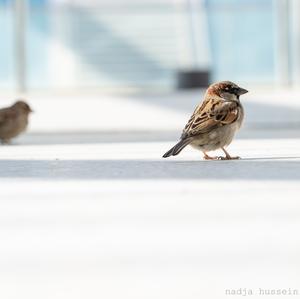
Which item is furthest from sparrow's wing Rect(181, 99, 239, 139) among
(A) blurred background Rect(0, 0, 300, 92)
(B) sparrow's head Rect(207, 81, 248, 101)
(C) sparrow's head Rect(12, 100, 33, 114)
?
(A) blurred background Rect(0, 0, 300, 92)

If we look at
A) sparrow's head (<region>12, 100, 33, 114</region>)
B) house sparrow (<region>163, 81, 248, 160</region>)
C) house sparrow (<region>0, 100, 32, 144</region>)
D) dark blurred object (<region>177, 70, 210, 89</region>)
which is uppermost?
house sparrow (<region>163, 81, 248, 160</region>)

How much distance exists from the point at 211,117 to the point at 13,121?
2.45 m

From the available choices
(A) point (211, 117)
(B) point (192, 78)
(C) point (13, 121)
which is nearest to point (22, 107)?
(C) point (13, 121)

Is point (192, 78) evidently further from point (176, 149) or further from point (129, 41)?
point (176, 149)

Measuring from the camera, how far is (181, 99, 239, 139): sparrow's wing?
312 centimetres

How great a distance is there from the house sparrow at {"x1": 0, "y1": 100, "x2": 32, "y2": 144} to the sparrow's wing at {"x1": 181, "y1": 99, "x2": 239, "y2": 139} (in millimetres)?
2322

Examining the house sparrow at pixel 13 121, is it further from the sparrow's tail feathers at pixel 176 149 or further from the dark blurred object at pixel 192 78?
the dark blurred object at pixel 192 78

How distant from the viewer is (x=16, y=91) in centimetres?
Answer: 888

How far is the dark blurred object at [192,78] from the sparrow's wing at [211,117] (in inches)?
213

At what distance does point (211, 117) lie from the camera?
125 inches
